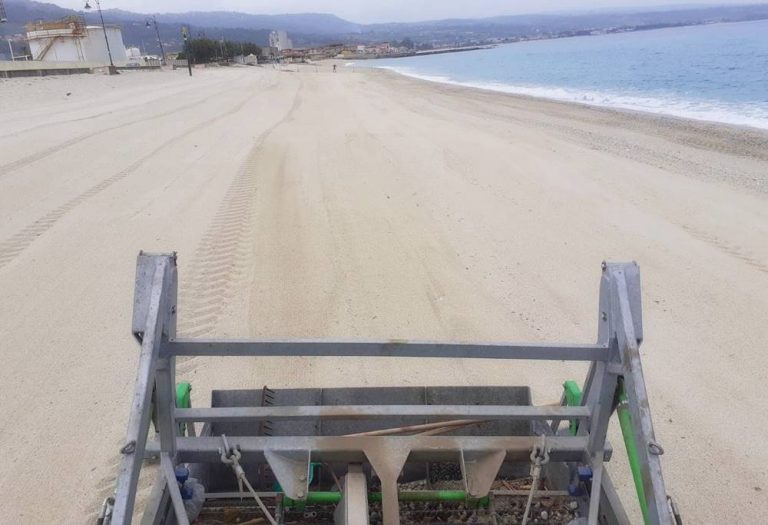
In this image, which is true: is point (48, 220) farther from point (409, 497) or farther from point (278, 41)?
point (278, 41)

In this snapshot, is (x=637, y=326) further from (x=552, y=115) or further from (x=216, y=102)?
(x=216, y=102)

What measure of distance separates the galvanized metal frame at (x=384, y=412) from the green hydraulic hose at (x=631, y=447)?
0.16 feet

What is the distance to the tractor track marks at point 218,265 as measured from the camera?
514cm

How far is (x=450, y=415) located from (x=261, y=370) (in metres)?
2.36

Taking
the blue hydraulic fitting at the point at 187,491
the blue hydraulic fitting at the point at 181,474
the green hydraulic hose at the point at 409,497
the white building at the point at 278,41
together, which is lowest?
the green hydraulic hose at the point at 409,497

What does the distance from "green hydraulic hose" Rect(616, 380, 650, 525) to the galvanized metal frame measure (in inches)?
1.9

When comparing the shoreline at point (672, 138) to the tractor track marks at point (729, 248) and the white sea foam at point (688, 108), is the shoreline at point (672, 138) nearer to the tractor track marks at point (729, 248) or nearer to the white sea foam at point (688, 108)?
the white sea foam at point (688, 108)

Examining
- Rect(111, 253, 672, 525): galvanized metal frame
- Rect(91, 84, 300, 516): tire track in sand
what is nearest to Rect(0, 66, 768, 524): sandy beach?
Rect(91, 84, 300, 516): tire track in sand

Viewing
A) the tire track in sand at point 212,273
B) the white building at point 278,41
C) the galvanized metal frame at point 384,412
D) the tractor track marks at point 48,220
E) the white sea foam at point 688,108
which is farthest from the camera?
the white building at point 278,41

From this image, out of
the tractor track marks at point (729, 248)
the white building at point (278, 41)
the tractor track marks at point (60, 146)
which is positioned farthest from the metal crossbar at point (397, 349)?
the white building at point (278, 41)

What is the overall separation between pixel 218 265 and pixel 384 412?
4382mm

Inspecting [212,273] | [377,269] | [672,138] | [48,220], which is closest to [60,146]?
[48,220]

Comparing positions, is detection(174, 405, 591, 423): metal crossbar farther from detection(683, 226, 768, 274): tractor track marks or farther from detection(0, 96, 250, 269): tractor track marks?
detection(0, 96, 250, 269): tractor track marks

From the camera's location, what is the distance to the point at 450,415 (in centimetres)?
245
